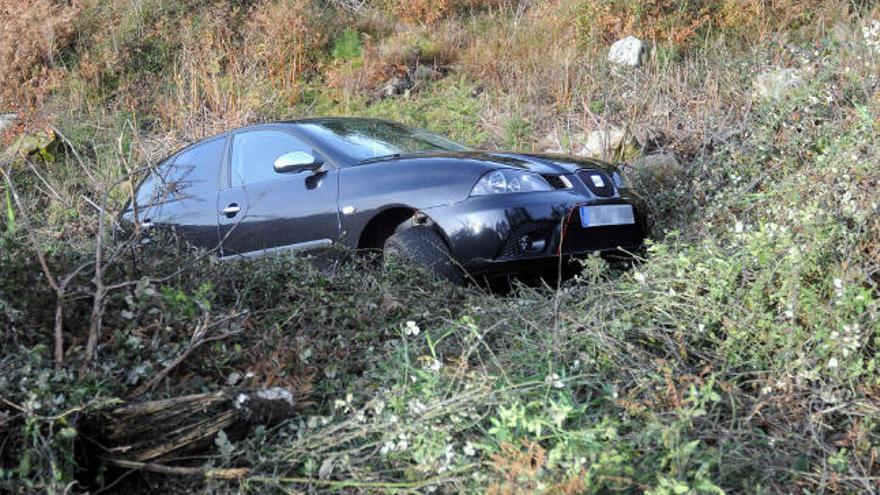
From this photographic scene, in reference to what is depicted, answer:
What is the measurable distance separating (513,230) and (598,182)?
87 cm

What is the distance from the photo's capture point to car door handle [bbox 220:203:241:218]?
626 cm

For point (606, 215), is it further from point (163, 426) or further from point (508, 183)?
point (163, 426)

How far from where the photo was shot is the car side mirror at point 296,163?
5.83 m

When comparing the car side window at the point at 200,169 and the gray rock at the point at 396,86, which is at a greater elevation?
the car side window at the point at 200,169

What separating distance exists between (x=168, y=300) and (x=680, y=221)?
404 cm

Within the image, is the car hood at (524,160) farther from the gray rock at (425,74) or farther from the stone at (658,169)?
the gray rock at (425,74)

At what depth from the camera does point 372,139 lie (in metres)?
6.25

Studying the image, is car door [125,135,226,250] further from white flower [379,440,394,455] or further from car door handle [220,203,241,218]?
white flower [379,440,394,455]

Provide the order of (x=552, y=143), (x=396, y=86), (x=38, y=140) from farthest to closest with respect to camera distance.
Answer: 1. (x=396, y=86)
2. (x=38, y=140)
3. (x=552, y=143)

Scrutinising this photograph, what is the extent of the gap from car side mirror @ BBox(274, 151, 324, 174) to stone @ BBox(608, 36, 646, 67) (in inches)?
192

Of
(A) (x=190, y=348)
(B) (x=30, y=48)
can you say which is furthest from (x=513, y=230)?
(B) (x=30, y=48)

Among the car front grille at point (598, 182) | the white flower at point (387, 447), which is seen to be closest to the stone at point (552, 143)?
the car front grille at point (598, 182)

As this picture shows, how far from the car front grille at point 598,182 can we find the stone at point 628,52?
14.4ft

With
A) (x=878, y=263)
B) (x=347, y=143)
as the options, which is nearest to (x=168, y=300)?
(x=347, y=143)
